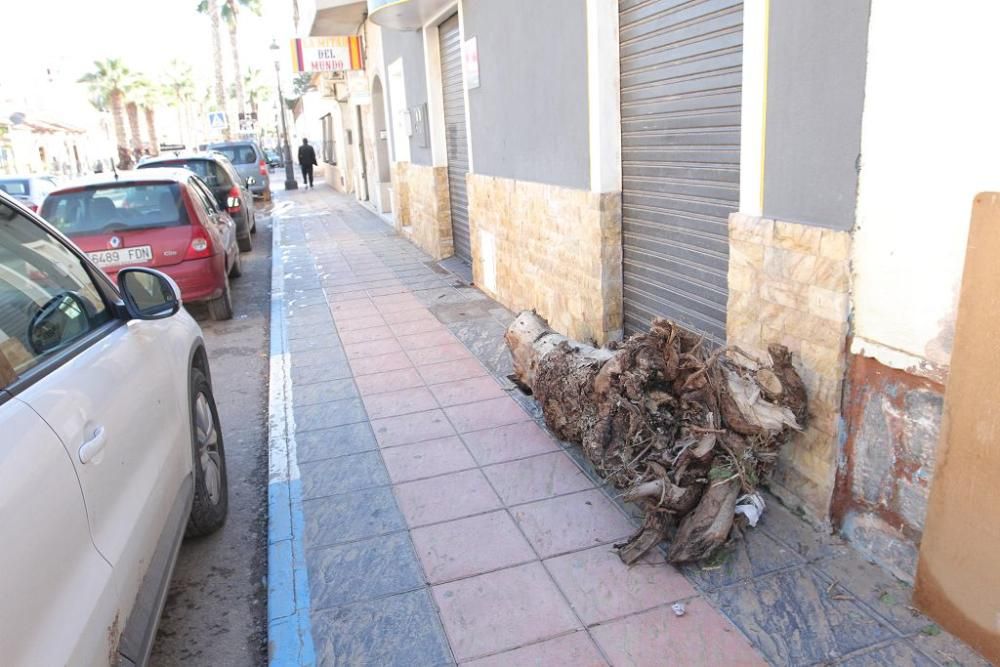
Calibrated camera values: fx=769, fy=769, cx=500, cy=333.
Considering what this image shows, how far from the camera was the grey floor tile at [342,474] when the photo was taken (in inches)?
173

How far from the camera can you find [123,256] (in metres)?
7.86

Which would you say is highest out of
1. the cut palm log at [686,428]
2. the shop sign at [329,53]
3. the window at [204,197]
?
the shop sign at [329,53]

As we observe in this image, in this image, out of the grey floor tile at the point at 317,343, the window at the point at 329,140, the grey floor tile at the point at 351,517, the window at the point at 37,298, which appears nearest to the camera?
the window at the point at 37,298

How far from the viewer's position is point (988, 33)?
2.52 m

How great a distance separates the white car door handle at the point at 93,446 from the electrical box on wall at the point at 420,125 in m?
9.99

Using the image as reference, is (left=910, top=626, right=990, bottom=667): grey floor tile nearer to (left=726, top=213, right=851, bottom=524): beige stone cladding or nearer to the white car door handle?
(left=726, top=213, right=851, bottom=524): beige stone cladding

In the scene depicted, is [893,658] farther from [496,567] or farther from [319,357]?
[319,357]

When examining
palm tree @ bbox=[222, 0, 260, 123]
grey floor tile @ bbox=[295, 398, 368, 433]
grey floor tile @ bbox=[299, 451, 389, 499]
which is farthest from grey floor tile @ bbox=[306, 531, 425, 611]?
palm tree @ bbox=[222, 0, 260, 123]

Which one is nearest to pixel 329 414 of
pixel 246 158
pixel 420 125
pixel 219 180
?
pixel 420 125

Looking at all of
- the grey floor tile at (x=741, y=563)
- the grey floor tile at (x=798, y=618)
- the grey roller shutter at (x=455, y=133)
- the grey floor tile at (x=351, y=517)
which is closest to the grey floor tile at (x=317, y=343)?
the grey floor tile at (x=351, y=517)

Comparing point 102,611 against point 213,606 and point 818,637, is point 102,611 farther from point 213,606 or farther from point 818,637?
point 818,637

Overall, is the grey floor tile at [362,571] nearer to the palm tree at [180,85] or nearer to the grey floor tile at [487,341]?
the grey floor tile at [487,341]

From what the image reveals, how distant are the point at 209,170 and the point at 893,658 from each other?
44.7ft

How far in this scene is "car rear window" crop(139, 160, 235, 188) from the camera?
45.1ft
